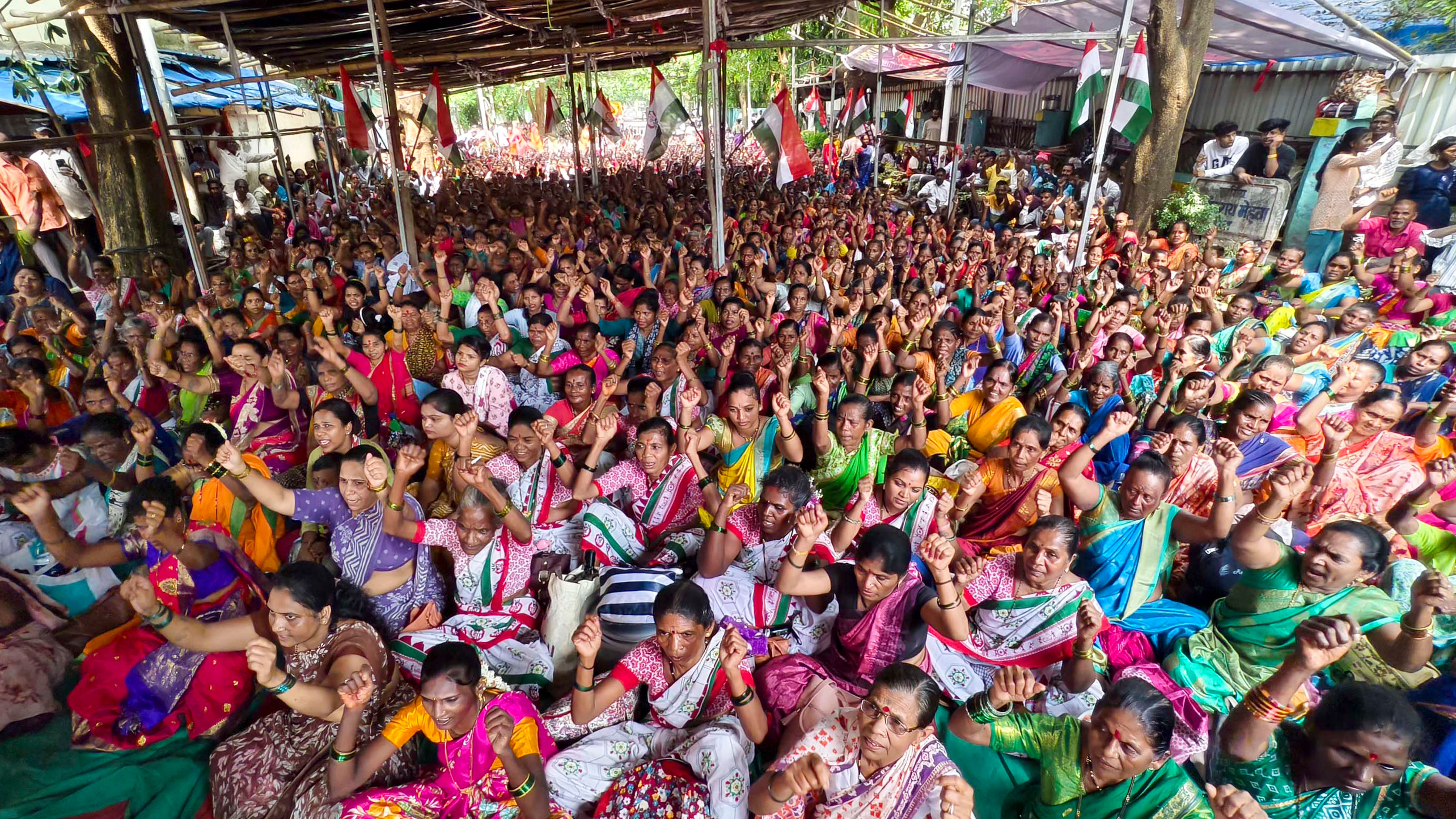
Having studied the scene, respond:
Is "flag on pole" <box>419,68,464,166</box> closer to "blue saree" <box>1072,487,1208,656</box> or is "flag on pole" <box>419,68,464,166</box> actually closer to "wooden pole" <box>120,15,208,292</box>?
"wooden pole" <box>120,15,208,292</box>

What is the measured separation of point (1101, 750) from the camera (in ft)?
→ 5.98

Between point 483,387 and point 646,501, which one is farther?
point 483,387

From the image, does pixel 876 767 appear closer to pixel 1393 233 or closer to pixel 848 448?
pixel 848 448

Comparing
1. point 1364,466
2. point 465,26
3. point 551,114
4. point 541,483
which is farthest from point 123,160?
point 1364,466

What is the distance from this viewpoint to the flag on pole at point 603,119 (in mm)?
9461

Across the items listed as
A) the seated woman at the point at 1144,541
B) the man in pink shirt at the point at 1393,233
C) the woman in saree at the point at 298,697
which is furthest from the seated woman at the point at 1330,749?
the man in pink shirt at the point at 1393,233

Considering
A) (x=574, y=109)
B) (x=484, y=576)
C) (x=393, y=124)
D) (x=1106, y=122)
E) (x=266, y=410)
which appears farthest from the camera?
(x=574, y=109)

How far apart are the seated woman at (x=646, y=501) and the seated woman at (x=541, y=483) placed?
66 mm

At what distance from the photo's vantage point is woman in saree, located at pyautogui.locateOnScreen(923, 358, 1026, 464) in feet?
13.1

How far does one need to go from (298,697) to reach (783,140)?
5430mm

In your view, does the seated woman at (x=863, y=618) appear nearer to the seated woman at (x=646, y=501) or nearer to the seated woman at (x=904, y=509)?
the seated woman at (x=904, y=509)

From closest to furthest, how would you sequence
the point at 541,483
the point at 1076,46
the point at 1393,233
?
1. the point at 541,483
2. the point at 1393,233
3. the point at 1076,46

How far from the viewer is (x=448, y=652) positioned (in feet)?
6.61

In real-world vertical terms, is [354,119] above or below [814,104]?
below
